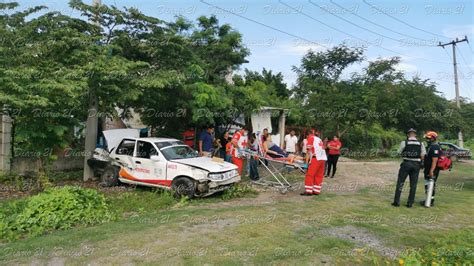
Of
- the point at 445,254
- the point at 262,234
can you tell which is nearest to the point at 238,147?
the point at 262,234

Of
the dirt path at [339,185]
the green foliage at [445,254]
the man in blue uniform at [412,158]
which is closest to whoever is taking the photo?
the green foliage at [445,254]

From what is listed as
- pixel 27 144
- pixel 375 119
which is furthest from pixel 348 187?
pixel 375 119

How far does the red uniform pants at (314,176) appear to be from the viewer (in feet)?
30.8

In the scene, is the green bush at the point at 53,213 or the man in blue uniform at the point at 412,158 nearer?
the green bush at the point at 53,213

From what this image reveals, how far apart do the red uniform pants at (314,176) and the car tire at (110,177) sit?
17.5ft

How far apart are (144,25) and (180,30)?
1978 mm

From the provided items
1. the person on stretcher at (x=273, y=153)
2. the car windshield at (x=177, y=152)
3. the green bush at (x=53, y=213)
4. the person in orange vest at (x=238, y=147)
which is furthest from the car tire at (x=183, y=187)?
the person on stretcher at (x=273, y=153)

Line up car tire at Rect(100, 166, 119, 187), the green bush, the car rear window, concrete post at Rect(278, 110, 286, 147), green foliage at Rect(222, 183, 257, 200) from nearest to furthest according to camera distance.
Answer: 1. the green bush
2. green foliage at Rect(222, 183, 257, 200)
3. the car rear window
4. car tire at Rect(100, 166, 119, 187)
5. concrete post at Rect(278, 110, 286, 147)

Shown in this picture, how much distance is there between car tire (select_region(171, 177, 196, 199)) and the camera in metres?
8.73

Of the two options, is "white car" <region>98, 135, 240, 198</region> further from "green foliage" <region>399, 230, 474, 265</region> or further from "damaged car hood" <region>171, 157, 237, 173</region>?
"green foliage" <region>399, 230, 474, 265</region>

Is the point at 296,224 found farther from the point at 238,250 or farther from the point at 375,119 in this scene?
the point at 375,119

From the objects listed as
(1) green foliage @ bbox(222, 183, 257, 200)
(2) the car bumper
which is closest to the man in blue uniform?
(1) green foliage @ bbox(222, 183, 257, 200)

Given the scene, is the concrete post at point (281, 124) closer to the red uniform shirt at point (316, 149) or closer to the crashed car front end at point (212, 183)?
the red uniform shirt at point (316, 149)

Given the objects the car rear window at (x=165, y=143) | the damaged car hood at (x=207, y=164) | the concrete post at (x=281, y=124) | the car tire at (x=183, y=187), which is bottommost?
the car tire at (x=183, y=187)
